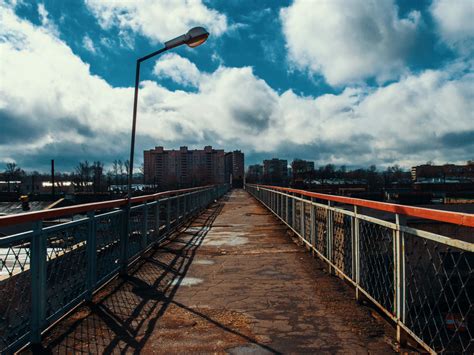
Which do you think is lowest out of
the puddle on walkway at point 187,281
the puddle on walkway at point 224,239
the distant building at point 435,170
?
the puddle on walkway at point 224,239

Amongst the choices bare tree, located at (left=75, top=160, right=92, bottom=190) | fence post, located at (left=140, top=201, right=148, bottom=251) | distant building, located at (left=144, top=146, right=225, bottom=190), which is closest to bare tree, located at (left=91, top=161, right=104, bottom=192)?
bare tree, located at (left=75, top=160, right=92, bottom=190)

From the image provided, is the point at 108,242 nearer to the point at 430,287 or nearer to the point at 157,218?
the point at 157,218

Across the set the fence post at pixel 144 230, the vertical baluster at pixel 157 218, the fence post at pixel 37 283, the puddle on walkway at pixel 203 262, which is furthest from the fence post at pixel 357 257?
the vertical baluster at pixel 157 218

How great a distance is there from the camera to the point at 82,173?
274 ft

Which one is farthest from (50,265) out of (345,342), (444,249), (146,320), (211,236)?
(211,236)

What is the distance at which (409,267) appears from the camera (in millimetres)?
3064

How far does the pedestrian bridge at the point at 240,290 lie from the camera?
2867 millimetres

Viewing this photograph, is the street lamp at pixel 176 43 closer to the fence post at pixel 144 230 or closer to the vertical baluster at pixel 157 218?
the fence post at pixel 144 230

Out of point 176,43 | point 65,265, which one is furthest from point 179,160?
point 65,265

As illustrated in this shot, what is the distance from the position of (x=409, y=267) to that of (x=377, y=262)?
3.62 ft

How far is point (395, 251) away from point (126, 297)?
320 cm

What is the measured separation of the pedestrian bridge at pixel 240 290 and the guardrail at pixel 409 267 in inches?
0.6

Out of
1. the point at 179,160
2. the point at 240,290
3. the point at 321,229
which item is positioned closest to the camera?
the point at 240,290

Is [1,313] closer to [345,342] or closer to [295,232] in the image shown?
[345,342]
